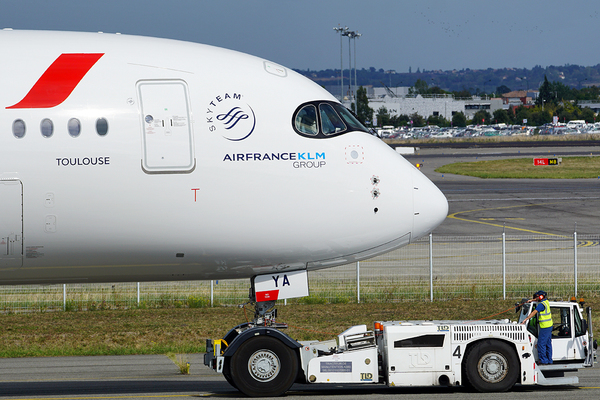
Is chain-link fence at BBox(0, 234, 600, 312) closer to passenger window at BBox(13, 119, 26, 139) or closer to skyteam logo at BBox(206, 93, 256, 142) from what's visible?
skyteam logo at BBox(206, 93, 256, 142)

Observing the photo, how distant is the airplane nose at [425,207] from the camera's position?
13.2 meters

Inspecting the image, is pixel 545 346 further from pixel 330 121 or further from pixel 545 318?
pixel 330 121

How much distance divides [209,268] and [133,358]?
7316 millimetres

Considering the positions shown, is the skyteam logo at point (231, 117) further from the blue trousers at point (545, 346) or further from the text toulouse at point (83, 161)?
the blue trousers at point (545, 346)

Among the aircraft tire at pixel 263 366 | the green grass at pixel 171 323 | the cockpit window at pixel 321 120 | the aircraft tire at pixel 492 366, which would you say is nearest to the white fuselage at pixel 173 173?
the cockpit window at pixel 321 120

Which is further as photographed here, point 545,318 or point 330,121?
point 545,318

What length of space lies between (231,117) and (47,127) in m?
3.00

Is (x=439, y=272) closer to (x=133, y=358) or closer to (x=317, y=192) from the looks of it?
(x=133, y=358)

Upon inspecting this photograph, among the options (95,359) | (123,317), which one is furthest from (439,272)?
(95,359)

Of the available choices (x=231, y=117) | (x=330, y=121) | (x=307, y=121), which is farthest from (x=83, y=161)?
(x=330, y=121)

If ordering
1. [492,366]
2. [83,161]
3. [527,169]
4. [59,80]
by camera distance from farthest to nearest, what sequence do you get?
[527,169] < [492,366] < [59,80] < [83,161]

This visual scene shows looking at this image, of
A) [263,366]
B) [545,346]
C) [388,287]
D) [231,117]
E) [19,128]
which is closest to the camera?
[19,128]

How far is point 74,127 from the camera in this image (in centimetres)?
1209

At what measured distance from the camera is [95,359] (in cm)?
1944
